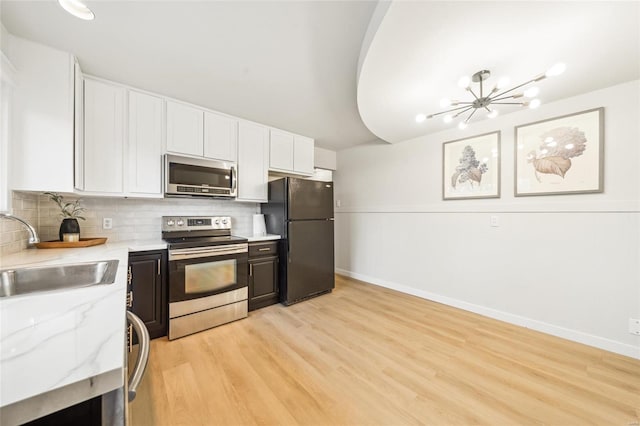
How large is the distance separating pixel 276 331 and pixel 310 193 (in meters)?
1.68

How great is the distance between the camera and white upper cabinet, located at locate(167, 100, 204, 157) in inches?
95.4

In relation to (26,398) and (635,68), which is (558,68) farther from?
(26,398)

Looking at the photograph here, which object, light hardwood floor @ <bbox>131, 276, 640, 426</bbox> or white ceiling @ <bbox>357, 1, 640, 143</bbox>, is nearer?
white ceiling @ <bbox>357, 1, 640, 143</bbox>

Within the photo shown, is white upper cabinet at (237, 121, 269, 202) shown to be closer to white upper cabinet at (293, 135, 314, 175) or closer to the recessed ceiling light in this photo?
white upper cabinet at (293, 135, 314, 175)

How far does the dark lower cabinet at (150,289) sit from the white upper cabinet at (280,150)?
1.75 metres

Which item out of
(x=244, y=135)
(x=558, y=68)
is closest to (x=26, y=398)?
(x=558, y=68)

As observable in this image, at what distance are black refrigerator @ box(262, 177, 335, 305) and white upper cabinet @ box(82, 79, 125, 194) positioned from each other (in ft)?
5.25

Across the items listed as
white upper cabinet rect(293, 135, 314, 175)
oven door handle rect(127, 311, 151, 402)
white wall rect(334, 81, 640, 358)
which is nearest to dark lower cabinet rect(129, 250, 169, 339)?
oven door handle rect(127, 311, 151, 402)

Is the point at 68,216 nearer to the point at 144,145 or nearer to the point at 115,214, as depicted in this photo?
the point at 115,214

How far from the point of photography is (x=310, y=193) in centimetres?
311

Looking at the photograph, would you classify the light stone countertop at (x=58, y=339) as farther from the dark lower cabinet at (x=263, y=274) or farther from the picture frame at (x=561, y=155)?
the picture frame at (x=561, y=155)

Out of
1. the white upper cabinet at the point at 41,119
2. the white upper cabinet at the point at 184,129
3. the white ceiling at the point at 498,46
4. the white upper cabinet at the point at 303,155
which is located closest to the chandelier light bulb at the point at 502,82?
the white ceiling at the point at 498,46

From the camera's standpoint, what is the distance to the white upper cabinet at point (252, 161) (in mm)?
2924

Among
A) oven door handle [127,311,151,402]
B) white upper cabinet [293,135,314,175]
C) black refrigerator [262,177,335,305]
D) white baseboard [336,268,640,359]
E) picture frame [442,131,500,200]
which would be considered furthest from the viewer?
white upper cabinet [293,135,314,175]
